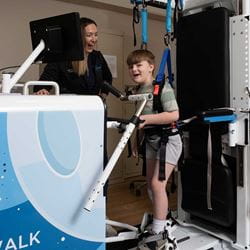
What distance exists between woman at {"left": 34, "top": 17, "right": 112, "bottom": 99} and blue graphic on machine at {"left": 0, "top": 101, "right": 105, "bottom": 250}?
90 centimetres

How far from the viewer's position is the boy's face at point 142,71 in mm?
2061

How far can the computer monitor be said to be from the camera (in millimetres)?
1350

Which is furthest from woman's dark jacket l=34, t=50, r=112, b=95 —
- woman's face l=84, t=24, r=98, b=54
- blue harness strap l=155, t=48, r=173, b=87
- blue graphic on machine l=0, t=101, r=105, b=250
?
blue graphic on machine l=0, t=101, r=105, b=250

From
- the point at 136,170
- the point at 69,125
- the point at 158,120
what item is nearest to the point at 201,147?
the point at 158,120

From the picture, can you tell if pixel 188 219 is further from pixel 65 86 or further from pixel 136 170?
pixel 136 170

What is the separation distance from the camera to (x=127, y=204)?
3311mm

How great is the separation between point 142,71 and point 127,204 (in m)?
1.68

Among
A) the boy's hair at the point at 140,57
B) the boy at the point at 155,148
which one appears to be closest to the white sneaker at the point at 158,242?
the boy at the point at 155,148

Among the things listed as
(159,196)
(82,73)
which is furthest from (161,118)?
(82,73)

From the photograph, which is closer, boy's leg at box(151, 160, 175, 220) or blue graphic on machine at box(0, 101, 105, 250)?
blue graphic on machine at box(0, 101, 105, 250)

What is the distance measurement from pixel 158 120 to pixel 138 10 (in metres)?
0.87

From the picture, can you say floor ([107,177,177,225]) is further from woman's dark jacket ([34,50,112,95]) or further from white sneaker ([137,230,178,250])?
woman's dark jacket ([34,50,112,95])

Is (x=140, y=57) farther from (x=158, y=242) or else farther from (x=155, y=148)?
(x=158, y=242)

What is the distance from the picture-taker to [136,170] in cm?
445
